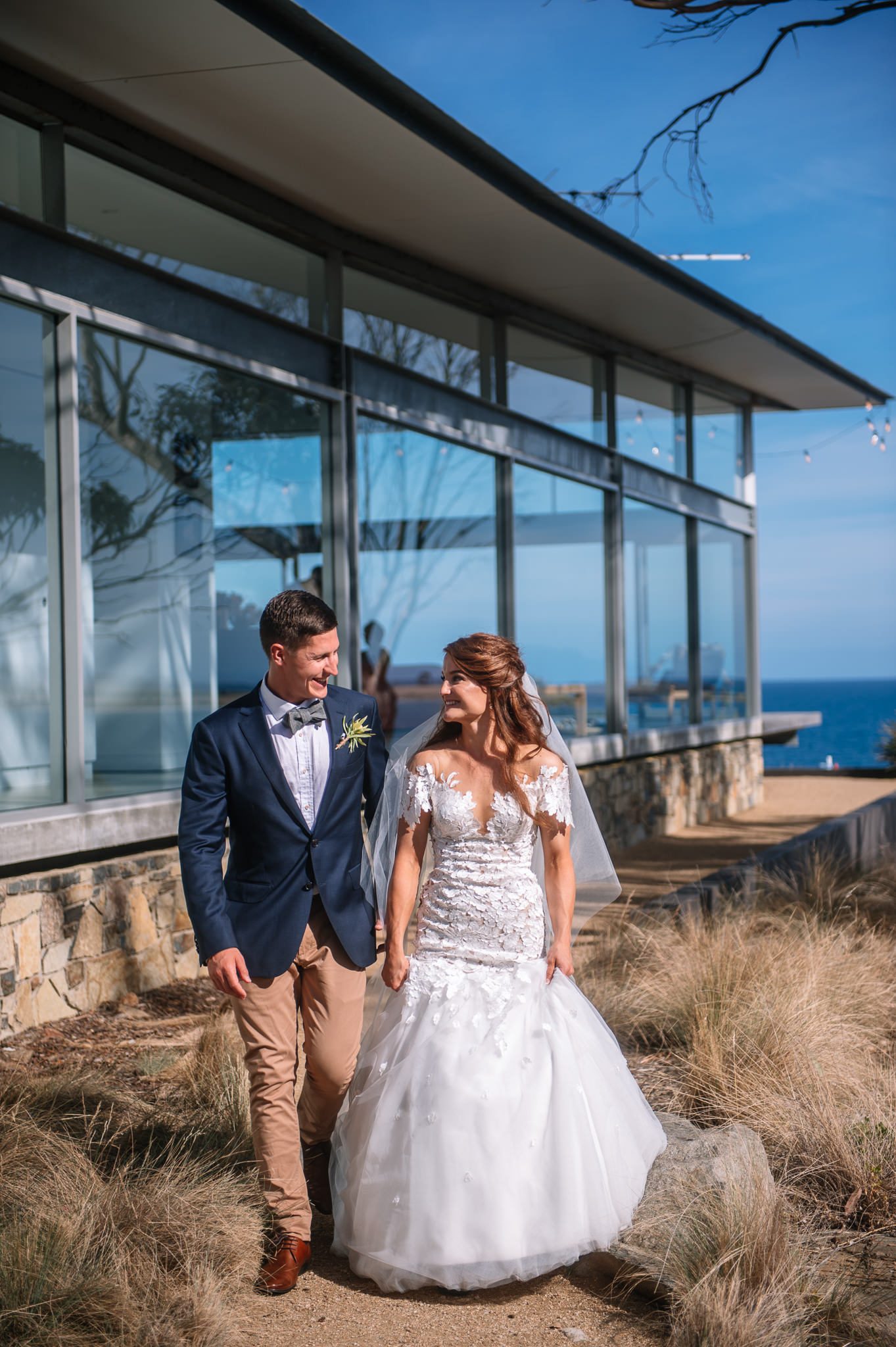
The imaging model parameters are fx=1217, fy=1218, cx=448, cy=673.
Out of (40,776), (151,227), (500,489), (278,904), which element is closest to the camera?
(278,904)

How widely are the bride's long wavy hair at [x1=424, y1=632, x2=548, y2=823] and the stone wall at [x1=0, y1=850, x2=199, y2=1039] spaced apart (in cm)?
342

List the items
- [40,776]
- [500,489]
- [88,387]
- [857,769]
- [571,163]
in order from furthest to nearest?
[857,769] → [500,489] → [571,163] → [88,387] → [40,776]

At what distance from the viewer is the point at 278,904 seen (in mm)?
3521

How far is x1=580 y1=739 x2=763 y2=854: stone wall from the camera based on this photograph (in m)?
13.1

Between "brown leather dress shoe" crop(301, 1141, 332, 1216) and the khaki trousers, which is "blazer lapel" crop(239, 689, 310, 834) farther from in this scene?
"brown leather dress shoe" crop(301, 1141, 332, 1216)

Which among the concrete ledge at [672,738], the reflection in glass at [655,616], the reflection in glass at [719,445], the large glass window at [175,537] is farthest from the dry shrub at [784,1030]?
the reflection in glass at [719,445]

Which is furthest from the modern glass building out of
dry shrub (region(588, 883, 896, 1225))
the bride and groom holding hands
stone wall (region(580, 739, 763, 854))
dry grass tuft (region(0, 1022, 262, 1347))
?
dry shrub (region(588, 883, 896, 1225))

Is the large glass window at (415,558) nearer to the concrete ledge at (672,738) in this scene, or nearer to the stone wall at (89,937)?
the concrete ledge at (672,738)

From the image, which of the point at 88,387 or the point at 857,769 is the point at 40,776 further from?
the point at 857,769

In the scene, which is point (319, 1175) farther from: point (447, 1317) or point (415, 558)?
point (415, 558)

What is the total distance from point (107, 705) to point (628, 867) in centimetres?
622

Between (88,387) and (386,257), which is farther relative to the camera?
(386,257)

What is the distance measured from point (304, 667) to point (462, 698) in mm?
475

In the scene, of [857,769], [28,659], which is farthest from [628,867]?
[857,769]
